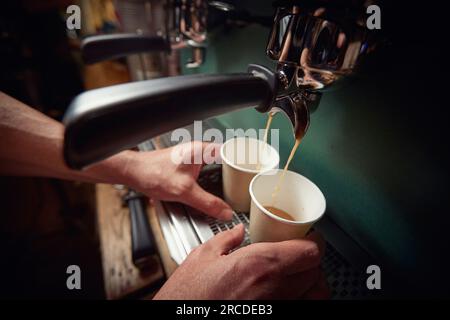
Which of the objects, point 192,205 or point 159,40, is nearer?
point 192,205

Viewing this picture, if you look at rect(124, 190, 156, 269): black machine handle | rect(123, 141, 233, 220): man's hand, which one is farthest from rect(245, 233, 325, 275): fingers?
rect(124, 190, 156, 269): black machine handle

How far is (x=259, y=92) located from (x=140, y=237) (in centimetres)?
35

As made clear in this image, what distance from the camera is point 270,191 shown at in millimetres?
363

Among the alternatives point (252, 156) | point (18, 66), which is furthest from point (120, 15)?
point (252, 156)

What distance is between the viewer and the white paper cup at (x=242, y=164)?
1.15 feet

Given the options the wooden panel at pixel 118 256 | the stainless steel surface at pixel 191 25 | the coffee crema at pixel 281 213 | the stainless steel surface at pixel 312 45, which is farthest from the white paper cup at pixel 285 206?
the stainless steel surface at pixel 191 25

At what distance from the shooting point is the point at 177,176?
1.27 ft

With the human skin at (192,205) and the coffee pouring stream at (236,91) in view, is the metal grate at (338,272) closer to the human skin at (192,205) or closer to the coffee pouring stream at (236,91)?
the human skin at (192,205)

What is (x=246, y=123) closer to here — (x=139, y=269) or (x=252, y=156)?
(x=252, y=156)

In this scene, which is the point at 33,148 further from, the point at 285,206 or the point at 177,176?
the point at 285,206

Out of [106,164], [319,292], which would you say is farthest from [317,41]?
[106,164]

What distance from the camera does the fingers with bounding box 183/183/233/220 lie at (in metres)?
0.35

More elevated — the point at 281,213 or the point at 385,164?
the point at 385,164

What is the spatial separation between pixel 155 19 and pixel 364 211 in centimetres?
85
